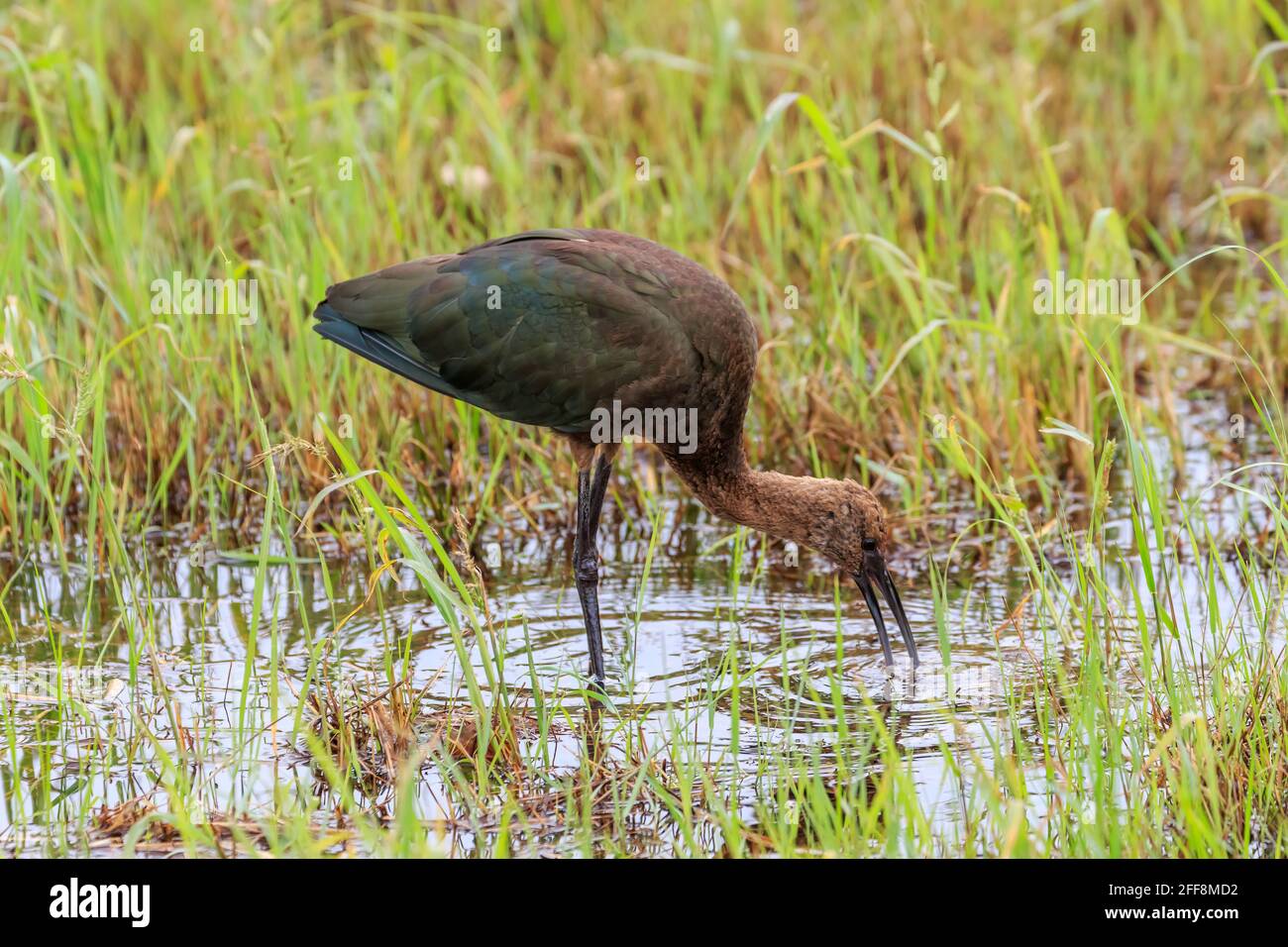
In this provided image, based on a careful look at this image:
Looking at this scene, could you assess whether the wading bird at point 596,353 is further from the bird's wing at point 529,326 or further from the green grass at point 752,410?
the green grass at point 752,410

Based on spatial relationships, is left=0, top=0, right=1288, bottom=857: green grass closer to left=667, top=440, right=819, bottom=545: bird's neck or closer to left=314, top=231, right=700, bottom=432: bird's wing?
left=667, top=440, right=819, bottom=545: bird's neck

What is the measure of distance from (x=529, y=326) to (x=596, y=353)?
183 millimetres

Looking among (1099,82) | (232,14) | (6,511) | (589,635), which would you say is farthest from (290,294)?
(1099,82)

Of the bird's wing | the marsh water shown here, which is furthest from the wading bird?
the marsh water

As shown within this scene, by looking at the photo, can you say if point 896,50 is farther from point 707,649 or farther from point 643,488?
point 707,649

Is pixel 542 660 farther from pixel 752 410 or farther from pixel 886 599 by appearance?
pixel 752 410

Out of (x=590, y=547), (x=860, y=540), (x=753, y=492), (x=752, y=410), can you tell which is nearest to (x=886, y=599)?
(x=860, y=540)

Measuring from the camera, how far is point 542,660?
444 cm

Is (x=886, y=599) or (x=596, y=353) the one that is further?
(x=886, y=599)

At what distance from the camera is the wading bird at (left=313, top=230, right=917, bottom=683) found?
4246 millimetres

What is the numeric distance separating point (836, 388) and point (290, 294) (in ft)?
5.28
